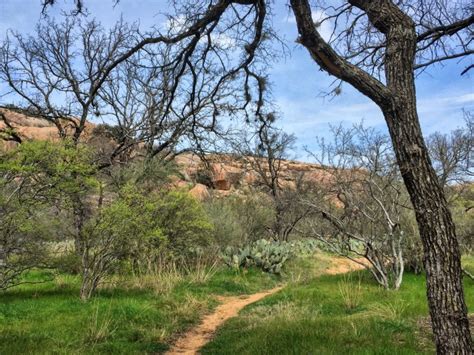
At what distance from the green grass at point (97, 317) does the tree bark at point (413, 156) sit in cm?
399

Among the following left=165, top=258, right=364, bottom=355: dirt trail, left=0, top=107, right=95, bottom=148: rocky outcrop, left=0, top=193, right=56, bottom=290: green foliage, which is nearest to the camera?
left=165, top=258, right=364, bottom=355: dirt trail

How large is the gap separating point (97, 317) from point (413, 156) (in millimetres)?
5458

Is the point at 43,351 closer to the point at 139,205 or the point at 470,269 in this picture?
the point at 139,205

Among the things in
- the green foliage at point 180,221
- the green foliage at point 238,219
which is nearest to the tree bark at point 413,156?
the green foliage at point 180,221

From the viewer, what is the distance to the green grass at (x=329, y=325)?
17.3 ft

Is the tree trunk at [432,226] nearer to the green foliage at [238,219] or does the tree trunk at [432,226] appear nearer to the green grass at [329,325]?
the green grass at [329,325]

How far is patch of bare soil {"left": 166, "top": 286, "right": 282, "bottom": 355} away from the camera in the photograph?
6801mm

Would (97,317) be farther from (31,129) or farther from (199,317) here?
(31,129)

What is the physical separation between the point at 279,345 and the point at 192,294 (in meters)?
5.24

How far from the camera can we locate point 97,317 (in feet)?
23.2

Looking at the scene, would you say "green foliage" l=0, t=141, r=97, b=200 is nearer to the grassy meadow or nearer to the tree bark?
the grassy meadow

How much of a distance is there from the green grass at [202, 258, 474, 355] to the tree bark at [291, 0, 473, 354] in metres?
1.12

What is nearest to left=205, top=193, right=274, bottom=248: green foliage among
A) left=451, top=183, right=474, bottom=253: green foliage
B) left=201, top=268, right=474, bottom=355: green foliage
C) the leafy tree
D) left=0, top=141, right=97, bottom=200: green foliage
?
the leafy tree

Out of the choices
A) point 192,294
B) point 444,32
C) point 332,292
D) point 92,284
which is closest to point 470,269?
point 332,292
